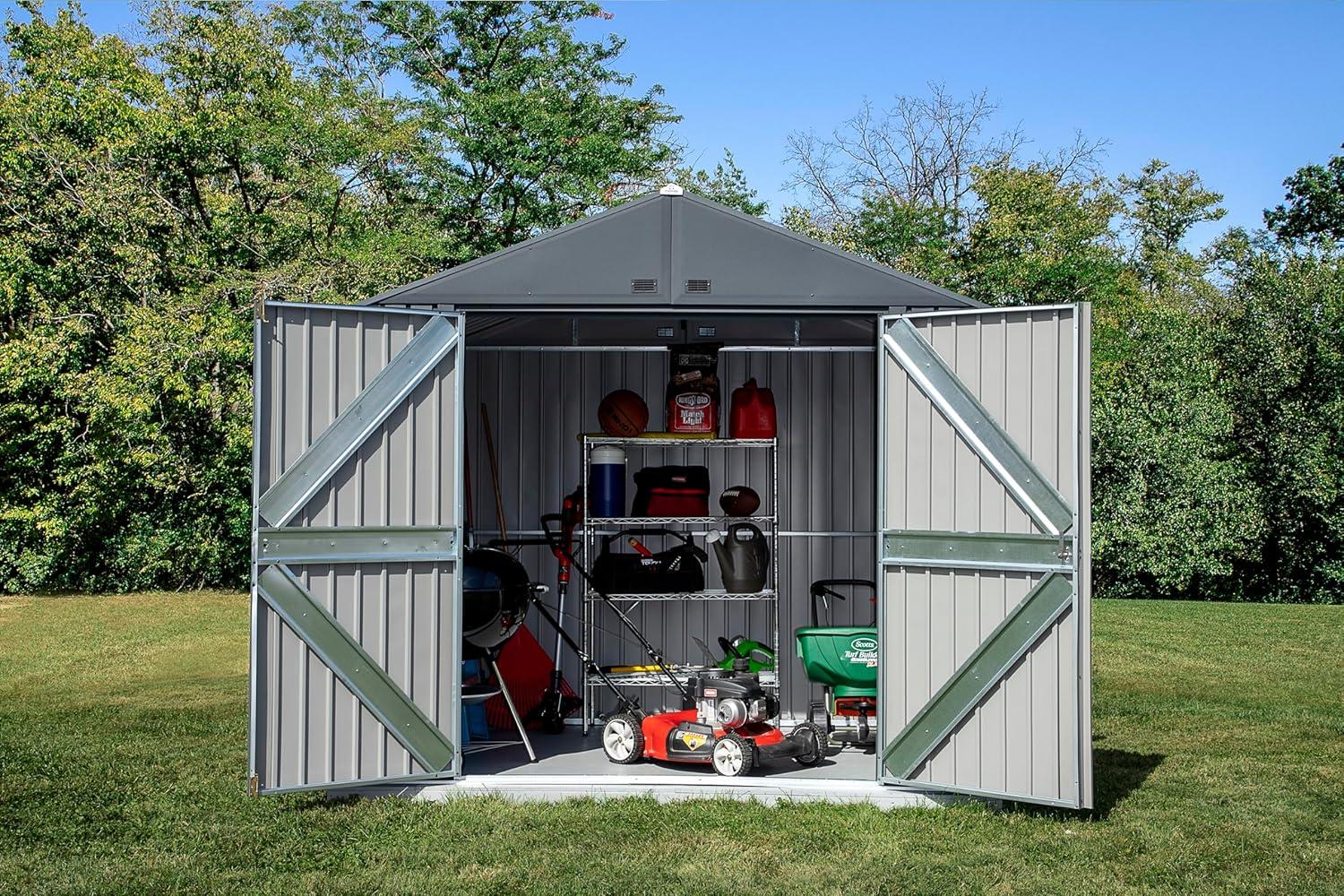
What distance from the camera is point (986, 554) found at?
6.25 m

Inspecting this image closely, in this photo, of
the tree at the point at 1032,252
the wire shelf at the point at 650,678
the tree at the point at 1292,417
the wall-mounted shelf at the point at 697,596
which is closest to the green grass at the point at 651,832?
the wire shelf at the point at 650,678

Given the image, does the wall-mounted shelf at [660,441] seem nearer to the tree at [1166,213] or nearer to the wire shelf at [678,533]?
the wire shelf at [678,533]

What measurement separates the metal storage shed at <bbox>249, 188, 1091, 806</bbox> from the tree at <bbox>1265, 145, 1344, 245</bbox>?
68.9ft

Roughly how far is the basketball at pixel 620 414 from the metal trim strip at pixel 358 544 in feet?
6.38

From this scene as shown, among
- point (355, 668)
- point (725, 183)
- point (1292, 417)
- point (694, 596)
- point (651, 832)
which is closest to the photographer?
point (651, 832)

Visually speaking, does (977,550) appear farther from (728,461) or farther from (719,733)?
(728,461)

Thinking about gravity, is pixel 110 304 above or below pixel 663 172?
below

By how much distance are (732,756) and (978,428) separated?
6.67ft

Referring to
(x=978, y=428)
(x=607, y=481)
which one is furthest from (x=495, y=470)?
(x=978, y=428)

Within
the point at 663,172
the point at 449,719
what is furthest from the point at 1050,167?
the point at 449,719

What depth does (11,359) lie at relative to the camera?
16.1 metres

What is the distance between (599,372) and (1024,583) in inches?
142

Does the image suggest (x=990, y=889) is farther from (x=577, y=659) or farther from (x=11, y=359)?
(x=11, y=359)

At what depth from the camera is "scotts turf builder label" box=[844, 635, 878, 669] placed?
747 centimetres
